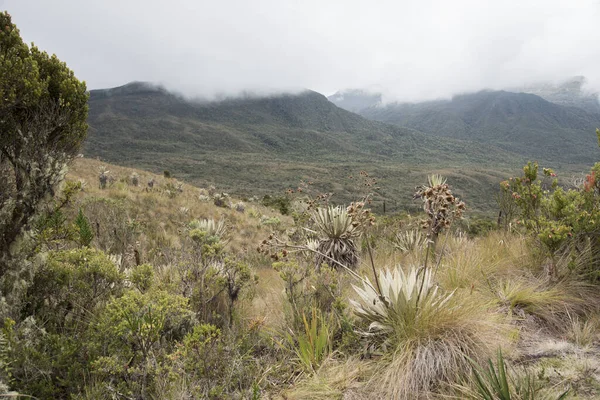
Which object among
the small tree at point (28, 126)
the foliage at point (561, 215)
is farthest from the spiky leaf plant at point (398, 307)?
the small tree at point (28, 126)

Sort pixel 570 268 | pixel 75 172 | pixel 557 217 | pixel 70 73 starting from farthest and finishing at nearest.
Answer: pixel 75 172
pixel 557 217
pixel 570 268
pixel 70 73

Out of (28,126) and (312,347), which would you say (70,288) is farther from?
(312,347)

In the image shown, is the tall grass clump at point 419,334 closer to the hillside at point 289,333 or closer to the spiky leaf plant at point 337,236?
the hillside at point 289,333

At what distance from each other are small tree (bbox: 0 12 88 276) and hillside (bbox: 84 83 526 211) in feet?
155

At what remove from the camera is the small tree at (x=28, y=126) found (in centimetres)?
288

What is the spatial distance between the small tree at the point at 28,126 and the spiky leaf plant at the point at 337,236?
4211 millimetres

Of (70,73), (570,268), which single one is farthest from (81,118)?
(570,268)

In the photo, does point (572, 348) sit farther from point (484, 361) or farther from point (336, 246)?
point (336, 246)

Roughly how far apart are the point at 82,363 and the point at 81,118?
7.63 ft

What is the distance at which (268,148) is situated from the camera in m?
138

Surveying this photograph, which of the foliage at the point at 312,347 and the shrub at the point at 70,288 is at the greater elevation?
the shrub at the point at 70,288

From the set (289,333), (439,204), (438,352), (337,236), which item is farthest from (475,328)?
(337,236)

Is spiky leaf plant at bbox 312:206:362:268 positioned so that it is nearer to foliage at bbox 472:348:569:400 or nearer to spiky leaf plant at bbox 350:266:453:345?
spiky leaf plant at bbox 350:266:453:345

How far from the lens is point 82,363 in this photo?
2641 millimetres
